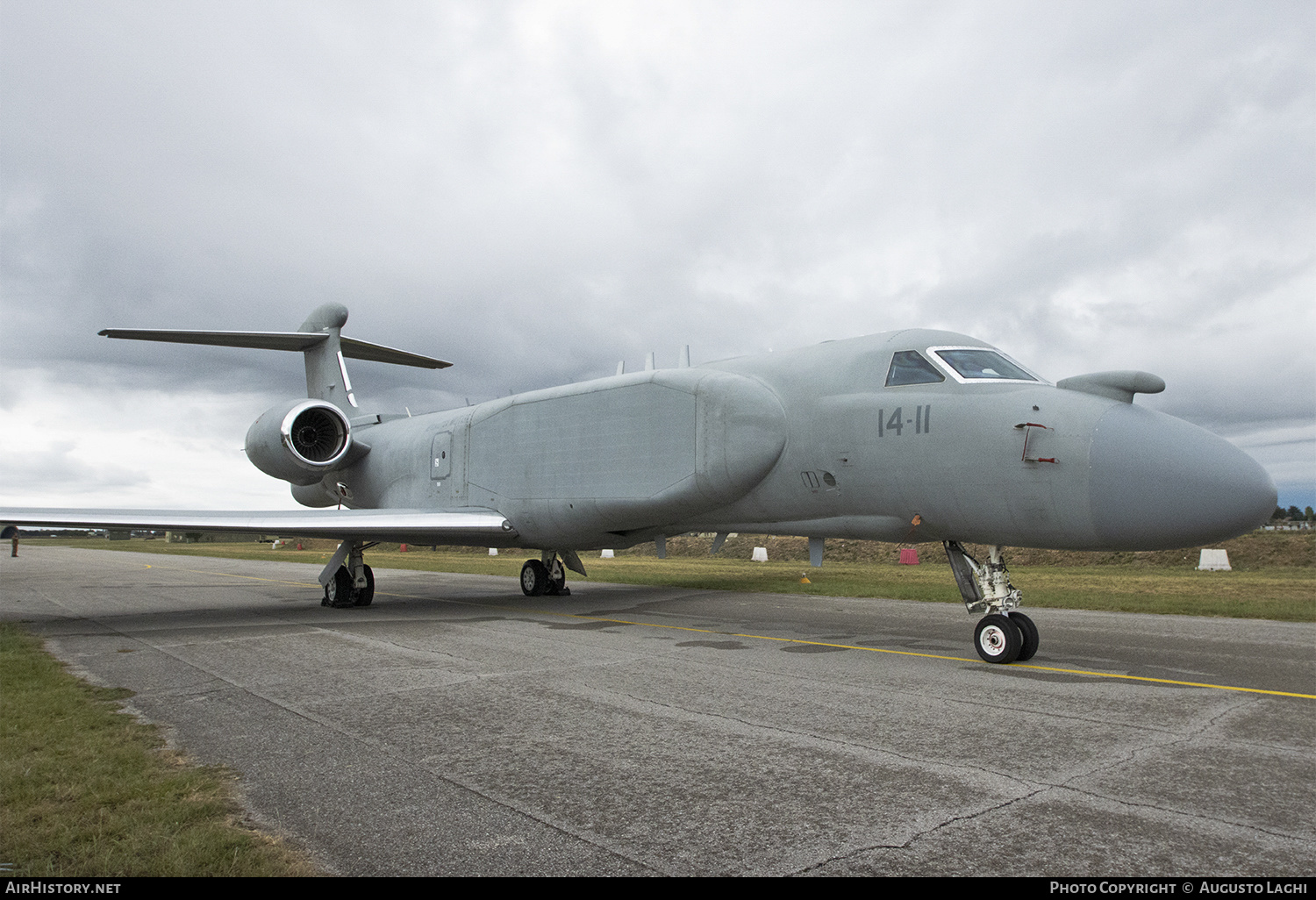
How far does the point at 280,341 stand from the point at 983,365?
52.4 ft

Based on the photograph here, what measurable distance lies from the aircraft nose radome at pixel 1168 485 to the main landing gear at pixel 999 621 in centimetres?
108

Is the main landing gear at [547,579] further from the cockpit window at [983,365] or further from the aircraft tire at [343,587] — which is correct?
the cockpit window at [983,365]

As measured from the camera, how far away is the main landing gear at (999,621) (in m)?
7.74

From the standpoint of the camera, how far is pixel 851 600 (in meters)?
14.6

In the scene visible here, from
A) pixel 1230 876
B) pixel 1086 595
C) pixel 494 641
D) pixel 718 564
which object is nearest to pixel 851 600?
pixel 1086 595

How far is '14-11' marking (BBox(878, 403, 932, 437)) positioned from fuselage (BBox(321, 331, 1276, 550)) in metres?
0.02

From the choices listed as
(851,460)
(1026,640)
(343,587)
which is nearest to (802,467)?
(851,460)

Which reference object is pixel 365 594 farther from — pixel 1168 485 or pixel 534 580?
pixel 1168 485

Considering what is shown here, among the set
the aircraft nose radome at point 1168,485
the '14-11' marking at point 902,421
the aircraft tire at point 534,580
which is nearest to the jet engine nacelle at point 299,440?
the aircraft tire at point 534,580

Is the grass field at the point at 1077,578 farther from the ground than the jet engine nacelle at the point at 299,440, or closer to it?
closer to it

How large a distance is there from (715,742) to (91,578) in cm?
2544

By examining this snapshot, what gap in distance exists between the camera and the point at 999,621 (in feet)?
25.8

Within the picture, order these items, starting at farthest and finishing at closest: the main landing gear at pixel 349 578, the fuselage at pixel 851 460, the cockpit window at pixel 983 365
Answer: the main landing gear at pixel 349 578, the cockpit window at pixel 983 365, the fuselage at pixel 851 460

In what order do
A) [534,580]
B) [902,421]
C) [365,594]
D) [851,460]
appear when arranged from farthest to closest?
[534,580] < [365,594] < [851,460] < [902,421]
